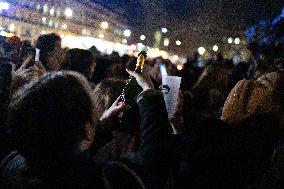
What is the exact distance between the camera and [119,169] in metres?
2.26

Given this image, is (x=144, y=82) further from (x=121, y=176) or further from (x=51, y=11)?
(x=51, y=11)

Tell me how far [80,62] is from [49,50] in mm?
665

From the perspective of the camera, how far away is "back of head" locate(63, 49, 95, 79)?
5.68m

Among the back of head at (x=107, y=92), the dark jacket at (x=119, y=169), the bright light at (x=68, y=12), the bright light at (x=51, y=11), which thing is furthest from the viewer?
the bright light at (x=68, y=12)

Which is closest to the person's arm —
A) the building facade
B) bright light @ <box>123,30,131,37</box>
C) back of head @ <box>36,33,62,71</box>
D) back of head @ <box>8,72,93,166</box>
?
back of head @ <box>8,72,93,166</box>

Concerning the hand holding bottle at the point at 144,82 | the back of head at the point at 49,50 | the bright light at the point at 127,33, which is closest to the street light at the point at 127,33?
the bright light at the point at 127,33

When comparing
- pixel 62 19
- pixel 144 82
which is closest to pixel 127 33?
pixel 62 19

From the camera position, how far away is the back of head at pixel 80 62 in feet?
18.6

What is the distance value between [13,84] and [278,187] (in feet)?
10.9

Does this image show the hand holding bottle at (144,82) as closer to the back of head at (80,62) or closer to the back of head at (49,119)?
the back of head at (49,119)

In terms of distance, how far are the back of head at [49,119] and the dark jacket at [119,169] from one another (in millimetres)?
103

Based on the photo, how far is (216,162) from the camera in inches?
115

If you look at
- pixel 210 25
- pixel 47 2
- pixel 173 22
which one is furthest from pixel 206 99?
pixel 173 22

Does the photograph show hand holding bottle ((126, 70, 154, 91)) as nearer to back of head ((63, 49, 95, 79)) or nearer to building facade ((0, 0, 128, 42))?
back of head ((63, 49, 95, 79))
